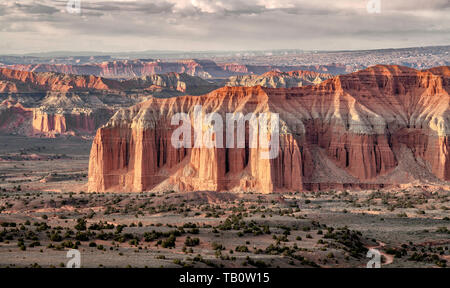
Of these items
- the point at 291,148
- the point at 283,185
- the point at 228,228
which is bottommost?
the point at 283,185

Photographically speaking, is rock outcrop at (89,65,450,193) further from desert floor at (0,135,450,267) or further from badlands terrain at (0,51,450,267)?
desert floor at (0,135,450,267)

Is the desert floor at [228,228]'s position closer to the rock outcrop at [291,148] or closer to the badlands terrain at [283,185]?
the badlands terrain at [283,185]

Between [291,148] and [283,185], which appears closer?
[291,148]

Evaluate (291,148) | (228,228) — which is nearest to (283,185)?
(291,148)

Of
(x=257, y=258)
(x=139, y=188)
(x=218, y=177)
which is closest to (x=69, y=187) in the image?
(x=139, y=188)

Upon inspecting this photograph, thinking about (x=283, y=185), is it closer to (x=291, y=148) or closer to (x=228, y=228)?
(x=291, y=148)

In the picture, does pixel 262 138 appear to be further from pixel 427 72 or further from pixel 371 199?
pixel 427 72

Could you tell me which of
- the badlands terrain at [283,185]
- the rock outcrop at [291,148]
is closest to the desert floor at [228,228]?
the badlands terrain at [283,185]
